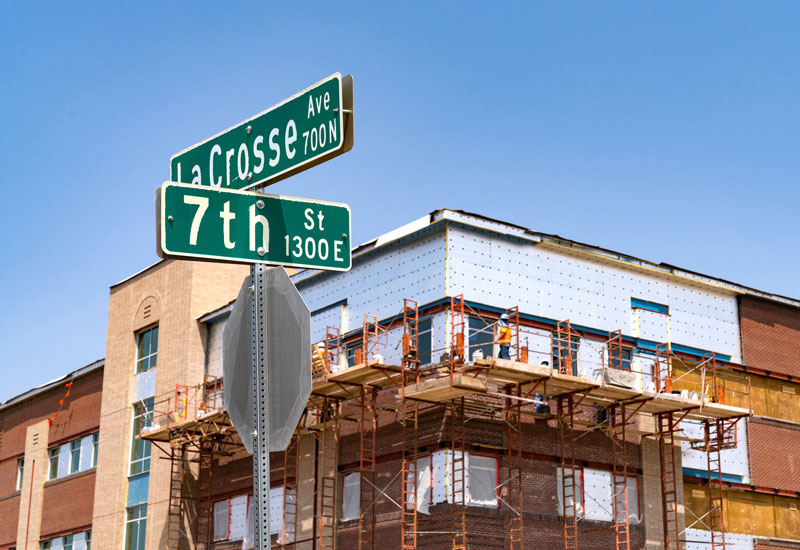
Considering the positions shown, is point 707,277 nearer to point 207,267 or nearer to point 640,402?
point 640,402

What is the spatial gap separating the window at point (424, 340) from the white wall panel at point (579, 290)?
132 cm

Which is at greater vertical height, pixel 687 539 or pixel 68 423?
pixel 68 423

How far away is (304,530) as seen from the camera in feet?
109

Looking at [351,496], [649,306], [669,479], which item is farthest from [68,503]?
[649,306]

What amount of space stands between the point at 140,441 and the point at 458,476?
18.3 m

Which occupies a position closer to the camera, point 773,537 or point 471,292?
point 471,292

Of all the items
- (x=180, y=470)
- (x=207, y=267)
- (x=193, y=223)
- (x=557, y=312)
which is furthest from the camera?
(x=207, y=267)

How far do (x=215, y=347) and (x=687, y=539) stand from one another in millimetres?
18339

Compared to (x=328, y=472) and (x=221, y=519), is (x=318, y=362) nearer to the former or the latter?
(x=328, y=472)

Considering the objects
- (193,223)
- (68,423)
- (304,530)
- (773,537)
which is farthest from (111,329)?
(193,223)

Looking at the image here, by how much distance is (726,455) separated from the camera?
117ft

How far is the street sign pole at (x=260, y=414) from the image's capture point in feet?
19.9

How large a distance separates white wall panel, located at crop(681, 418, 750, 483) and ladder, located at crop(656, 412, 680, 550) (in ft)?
2.51

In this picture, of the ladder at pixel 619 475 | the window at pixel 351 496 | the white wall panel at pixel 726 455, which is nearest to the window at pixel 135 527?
the window at pixel 351 496
